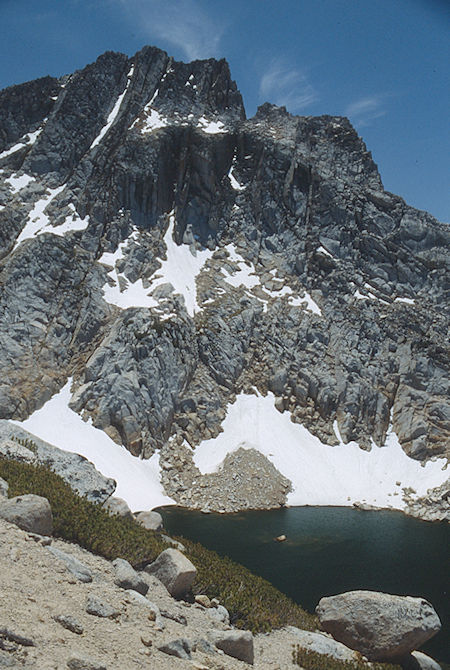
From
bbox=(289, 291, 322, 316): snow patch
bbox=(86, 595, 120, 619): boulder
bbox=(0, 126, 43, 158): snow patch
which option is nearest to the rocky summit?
bbox=(289, 291, 322, 316): snow patch

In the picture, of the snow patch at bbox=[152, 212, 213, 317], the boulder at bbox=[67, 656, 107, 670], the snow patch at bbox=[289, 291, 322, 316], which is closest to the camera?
the boulder at bbox=[67, 656, 107, 670]

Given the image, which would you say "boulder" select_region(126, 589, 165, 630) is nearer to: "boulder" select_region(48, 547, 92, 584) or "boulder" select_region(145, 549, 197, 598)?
"boulder" select_region(48, 547, 92, 584)

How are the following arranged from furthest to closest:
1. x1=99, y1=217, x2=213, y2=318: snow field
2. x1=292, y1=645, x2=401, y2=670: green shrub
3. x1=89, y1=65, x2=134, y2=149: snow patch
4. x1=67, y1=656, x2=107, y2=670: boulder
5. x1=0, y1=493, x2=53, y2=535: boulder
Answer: x1=89, y1=65, x2=134, y2=149: snow patch < x1=99, y1=217, x2=213, y2=318: snow field < x1=292, y1=645, x2=401, y2=670: green shrub < x1=0, y1=493, x2=53, y2=535: boulder < x1=67, y1=656, x2=107, y2=670: boulder

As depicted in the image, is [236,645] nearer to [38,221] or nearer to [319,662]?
[319,662]

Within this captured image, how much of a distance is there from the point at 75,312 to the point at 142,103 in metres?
44.2

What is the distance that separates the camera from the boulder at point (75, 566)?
1119cm

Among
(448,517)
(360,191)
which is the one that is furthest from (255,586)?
(360,191)

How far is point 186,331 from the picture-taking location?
2292 inches

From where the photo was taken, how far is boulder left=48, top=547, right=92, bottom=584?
36.7ft

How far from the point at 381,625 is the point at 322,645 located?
8.64 feet

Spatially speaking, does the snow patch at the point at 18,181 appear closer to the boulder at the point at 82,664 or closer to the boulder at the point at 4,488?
the boulder at the point at 4,488

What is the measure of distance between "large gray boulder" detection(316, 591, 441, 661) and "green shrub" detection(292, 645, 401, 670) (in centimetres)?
163

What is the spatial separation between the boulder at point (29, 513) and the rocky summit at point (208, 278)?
30.7 meters

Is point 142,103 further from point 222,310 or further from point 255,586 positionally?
point 255,586
